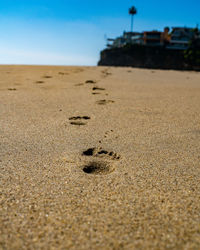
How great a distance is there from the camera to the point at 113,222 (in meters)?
0.64

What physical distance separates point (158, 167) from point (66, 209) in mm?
443

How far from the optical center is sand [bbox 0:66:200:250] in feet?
1.95

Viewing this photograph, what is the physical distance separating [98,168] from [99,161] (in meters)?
0.05

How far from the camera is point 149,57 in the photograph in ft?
118

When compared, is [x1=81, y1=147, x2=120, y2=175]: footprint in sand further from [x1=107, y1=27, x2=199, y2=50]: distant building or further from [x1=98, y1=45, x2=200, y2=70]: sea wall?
[x1=107, y1=27, x2=199, y2=50]: distant building

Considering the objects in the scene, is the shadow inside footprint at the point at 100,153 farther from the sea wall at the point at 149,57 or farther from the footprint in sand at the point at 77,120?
the sea wall at the point at 149,57

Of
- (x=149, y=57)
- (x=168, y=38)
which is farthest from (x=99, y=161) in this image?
(x=168, y=38)

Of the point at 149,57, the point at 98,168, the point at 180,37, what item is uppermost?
the point at 180,37

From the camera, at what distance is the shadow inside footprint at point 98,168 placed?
0.96 metres

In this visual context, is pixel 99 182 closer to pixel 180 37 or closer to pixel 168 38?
pixel 180 37

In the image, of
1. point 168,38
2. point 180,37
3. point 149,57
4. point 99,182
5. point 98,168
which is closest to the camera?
point 99,182

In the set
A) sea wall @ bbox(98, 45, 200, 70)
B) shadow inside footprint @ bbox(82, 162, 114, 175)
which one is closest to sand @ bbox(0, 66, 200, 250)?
shadow inside footprint @ bbox(82, 162, 114, 175)

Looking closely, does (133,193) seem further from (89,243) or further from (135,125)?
(135,125)

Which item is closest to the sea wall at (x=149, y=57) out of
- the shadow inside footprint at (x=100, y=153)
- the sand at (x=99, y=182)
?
the sand at (x=99, y=182)
